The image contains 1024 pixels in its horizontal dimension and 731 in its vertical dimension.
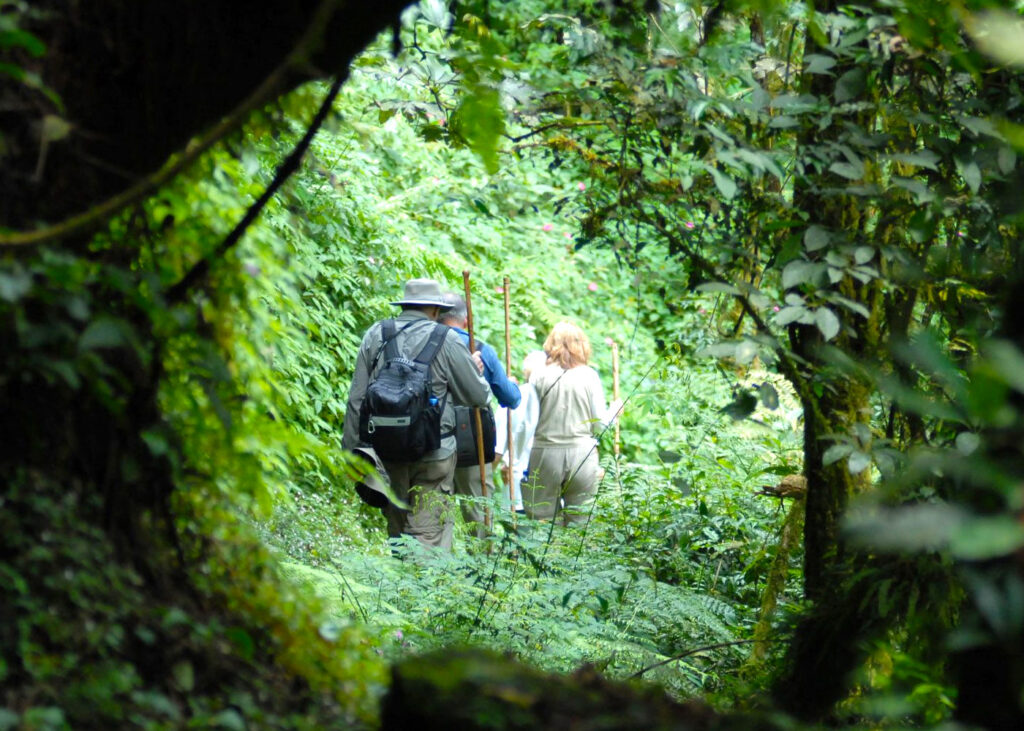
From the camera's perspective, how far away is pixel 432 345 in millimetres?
7098

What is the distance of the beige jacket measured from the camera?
339 inches

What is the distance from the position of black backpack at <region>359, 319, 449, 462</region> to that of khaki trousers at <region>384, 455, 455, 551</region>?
178 millimetres

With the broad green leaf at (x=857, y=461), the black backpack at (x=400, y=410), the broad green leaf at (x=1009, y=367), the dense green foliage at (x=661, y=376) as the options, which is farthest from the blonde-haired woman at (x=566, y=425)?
the broad green leaf at (x=1009, y=367)

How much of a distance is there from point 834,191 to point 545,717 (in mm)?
1873

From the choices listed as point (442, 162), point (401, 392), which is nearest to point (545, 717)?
point (401, 392)

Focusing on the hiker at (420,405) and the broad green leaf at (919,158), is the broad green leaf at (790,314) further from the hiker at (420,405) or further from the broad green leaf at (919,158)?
the hiker at (420,405)

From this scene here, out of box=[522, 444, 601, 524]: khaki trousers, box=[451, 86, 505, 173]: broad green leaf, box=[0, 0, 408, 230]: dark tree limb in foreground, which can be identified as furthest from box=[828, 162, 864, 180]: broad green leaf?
box=[522, 444, 601, 524]: khaki trousers

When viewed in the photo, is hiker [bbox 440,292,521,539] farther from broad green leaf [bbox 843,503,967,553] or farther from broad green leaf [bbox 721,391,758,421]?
broad green leaf [bbox 843,503,967,553]

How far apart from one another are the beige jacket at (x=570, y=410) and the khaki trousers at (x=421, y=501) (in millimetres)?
1547

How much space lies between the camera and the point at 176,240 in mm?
1919

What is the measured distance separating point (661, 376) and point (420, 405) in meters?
2.24

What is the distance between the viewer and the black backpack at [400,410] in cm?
679

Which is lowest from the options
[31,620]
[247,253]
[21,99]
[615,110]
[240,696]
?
[240,696]

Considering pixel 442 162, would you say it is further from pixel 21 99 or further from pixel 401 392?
pixel 21 99
